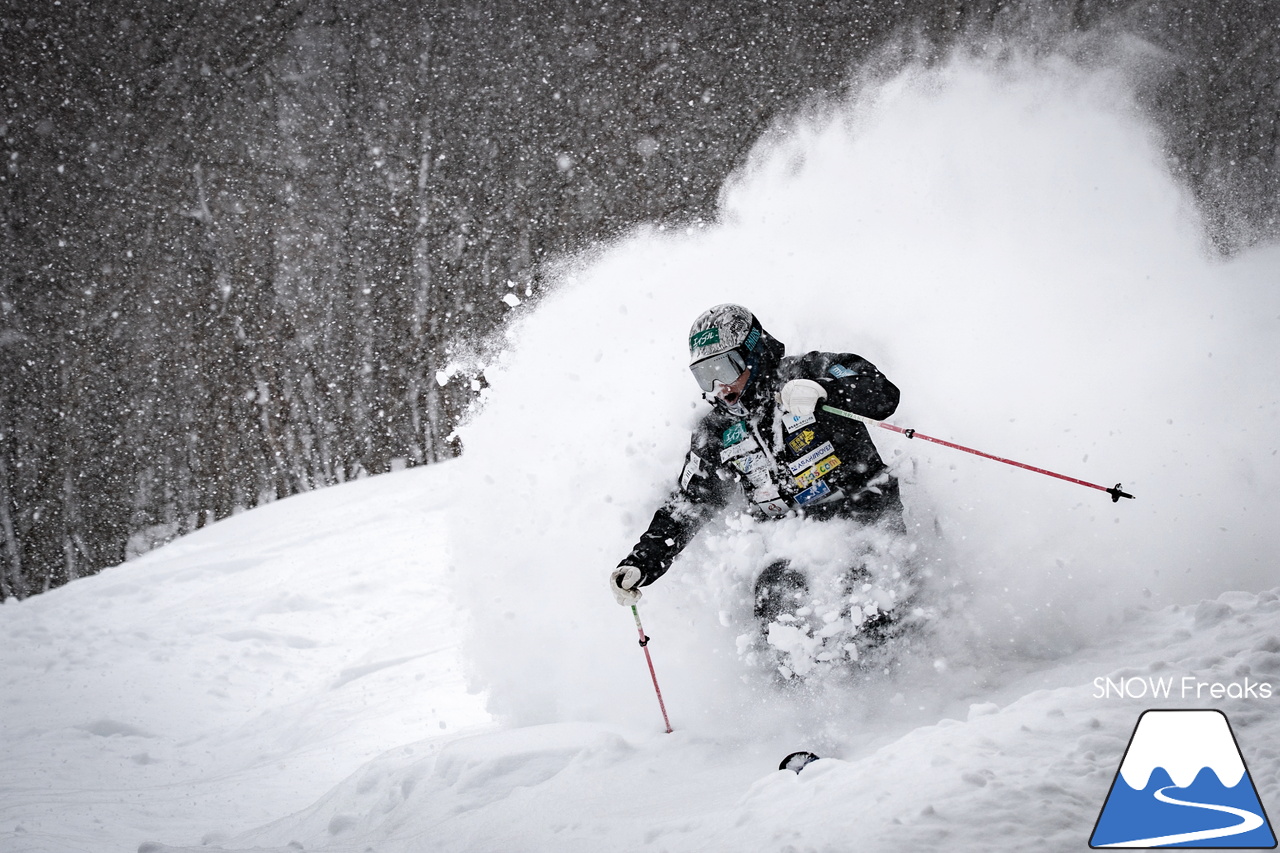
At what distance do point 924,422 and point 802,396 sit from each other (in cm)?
196

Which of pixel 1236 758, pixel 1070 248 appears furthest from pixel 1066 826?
pixel 1070 248

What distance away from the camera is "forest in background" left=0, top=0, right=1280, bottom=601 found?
806 inches

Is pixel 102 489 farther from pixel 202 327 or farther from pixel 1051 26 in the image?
pixel 1051 26

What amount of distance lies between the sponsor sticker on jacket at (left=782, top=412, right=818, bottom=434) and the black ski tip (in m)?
1.49

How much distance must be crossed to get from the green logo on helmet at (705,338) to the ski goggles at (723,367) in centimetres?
9

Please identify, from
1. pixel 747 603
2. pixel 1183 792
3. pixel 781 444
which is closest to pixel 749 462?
pixel 781 444

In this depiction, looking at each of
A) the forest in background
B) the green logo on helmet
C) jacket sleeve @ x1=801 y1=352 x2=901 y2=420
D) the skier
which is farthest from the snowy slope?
the forest in background

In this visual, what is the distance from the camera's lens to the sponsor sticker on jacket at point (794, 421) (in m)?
3.73

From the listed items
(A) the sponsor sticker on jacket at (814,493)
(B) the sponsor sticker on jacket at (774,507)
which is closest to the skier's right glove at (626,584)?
(B) the sponsor sticker on jacket at (774,507)

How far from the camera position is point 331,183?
22.5m

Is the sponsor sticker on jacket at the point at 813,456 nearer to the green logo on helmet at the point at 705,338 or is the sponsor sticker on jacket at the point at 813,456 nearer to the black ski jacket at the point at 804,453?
the black ski jacket at the point at 804,453

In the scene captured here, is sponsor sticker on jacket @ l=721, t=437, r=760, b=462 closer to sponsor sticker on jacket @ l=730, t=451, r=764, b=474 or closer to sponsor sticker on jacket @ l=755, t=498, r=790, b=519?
sponsor sticker on jacket @ l=730, t=451, r=764, b=474

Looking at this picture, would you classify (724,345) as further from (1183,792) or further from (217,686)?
(217,686)

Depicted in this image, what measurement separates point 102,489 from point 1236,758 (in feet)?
82.0
